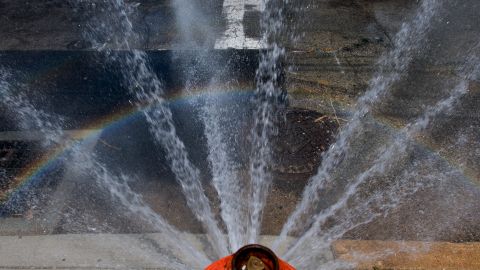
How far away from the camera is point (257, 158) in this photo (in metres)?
3.91

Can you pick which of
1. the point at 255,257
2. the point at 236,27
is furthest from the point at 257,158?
the point at 236,27

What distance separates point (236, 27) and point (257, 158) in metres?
3.25

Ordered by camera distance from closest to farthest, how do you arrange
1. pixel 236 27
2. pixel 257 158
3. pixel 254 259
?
1. pixel 254 259
2. pixel 257 158
3. pixel 236 27

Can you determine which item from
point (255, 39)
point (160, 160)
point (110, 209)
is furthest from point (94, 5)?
point (110, 209)

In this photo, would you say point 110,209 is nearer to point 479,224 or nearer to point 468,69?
point 479,224

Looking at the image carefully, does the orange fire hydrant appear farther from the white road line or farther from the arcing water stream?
the white road line

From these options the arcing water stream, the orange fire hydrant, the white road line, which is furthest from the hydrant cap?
the white road line

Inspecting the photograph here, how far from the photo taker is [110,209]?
3.44 meters

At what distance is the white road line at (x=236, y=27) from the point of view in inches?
232

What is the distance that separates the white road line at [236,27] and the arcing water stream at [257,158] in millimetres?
209

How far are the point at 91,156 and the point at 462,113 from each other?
4.21m

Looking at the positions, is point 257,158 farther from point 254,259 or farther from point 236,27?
point 236,27

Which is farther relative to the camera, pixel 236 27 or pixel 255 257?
pixel 236 27

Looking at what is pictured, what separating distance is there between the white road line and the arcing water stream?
0.21m
